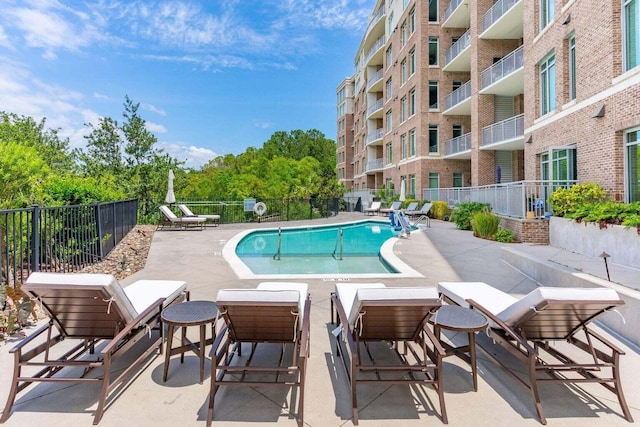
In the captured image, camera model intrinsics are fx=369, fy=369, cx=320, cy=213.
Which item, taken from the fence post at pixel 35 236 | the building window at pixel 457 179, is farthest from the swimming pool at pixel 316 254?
the building window at pixel 457 179

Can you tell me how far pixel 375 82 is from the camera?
114ft

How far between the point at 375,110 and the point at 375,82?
2576mm

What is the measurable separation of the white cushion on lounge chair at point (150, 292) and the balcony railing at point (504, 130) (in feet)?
54.1

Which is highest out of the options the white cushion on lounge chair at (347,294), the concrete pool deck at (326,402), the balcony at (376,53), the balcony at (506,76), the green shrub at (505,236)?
the balcony at (376,53)

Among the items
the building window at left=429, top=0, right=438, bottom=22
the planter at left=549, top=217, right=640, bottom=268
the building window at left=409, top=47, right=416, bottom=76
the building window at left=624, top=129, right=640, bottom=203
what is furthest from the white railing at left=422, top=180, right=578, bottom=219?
the building window at left=429, top=0, right=438, bottom=22

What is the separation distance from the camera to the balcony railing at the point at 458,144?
859 inches

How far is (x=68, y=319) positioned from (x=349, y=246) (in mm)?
10232

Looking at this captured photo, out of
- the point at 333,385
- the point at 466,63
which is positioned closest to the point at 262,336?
the point at 333,385

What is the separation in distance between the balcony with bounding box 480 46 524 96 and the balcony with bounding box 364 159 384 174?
16.1 metres

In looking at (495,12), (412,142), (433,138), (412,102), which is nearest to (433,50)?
(412,102)

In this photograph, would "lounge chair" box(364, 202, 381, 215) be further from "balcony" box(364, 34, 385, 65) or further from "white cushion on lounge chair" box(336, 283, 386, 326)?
"white cushion on lounge chair" box(336, 283, 386, 326)

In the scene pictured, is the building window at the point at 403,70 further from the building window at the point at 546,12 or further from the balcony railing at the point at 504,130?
the building window at the point at 546,12

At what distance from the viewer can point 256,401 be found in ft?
9.32

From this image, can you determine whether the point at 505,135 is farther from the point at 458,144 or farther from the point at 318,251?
the point at 318,251
